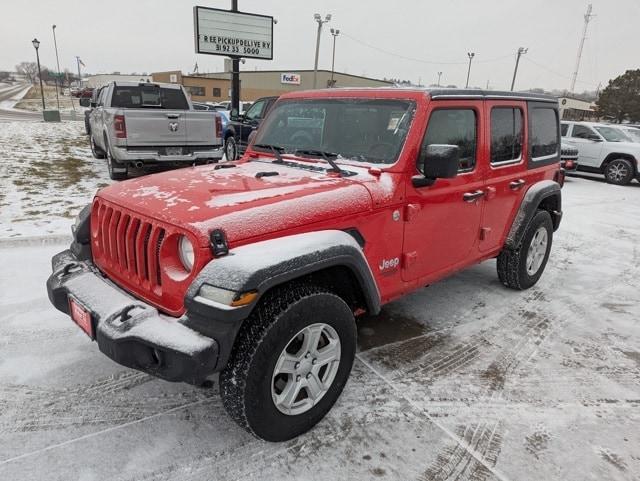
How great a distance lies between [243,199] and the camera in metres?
2.47

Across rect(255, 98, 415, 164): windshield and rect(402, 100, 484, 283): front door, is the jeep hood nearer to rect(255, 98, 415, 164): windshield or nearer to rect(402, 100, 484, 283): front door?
rect(255, 98, 415, 164): windshield

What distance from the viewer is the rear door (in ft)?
12.2

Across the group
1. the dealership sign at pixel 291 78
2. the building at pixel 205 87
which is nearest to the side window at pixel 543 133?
the dealership sign at pixel 291 78

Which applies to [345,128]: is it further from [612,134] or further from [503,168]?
[612,134]

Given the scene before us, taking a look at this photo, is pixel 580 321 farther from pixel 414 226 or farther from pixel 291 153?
pixel 291 153

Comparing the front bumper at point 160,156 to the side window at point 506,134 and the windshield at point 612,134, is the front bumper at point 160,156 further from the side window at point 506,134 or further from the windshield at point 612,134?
the windshield at point 612,134

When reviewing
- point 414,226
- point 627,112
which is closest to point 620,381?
point 414,226

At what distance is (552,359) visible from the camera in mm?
3484

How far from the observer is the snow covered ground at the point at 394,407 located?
7.75 feet

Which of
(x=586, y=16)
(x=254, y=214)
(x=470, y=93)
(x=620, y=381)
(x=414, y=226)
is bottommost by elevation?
(x=620, y=381)

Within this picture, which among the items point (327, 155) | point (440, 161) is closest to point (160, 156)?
point (327, 155)

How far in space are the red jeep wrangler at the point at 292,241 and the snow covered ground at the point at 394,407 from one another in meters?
0.33

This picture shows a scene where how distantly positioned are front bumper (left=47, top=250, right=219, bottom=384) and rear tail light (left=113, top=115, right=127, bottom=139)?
6.58m

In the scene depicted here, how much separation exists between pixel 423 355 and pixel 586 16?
7668 centimetres
